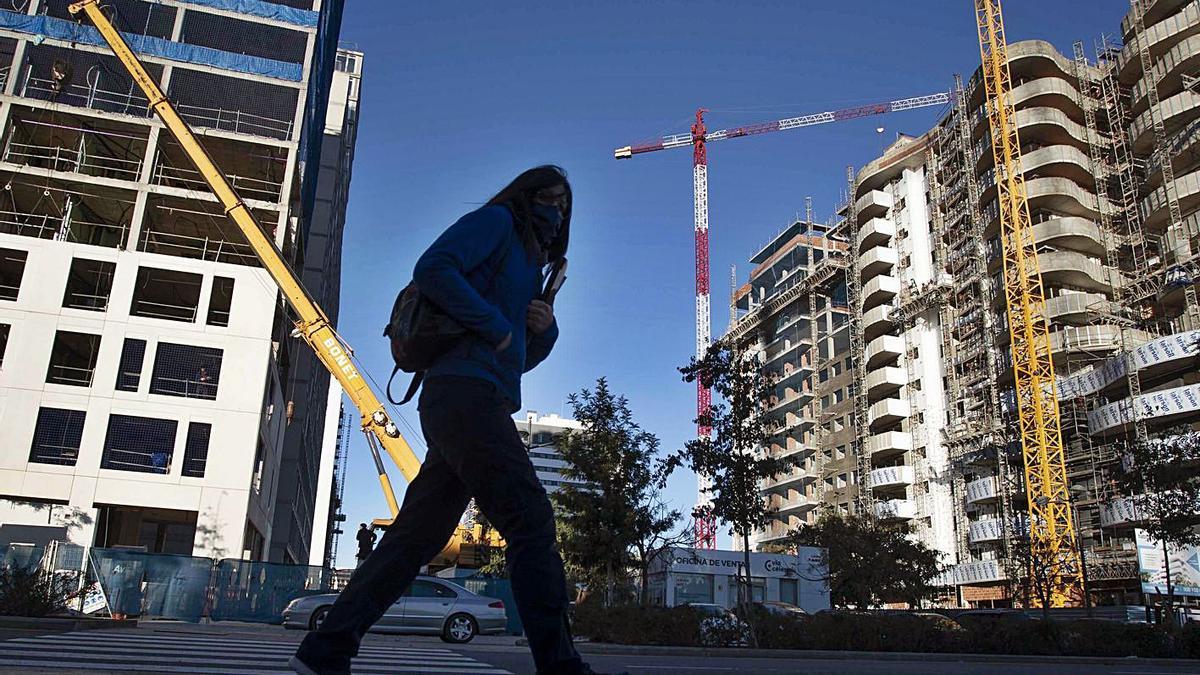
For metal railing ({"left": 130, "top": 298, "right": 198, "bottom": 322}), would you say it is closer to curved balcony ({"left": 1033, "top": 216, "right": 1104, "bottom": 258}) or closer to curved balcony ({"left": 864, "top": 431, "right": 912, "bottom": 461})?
curved balcony ({"left": 864, "top": 431, "right": 912, "bottom": 461})

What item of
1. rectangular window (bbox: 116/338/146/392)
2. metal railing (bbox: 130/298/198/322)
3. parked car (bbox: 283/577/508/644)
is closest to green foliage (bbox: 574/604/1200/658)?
parked car (bbox: 283/577/508/644)

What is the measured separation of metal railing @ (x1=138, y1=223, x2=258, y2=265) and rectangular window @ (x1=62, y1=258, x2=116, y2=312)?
2270 mm

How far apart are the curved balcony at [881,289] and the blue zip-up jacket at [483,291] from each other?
69586 millimetres

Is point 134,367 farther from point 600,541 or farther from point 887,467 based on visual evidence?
point 887,467

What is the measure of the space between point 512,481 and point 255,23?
4465cm

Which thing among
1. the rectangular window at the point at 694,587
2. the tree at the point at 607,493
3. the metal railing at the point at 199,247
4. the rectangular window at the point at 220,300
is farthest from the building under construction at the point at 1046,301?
the metal railing at the point at 199,247

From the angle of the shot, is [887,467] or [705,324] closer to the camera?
[887,467]

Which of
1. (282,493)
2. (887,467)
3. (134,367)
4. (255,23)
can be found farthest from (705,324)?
(134,367)

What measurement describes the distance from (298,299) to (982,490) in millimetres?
43007

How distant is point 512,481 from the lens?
2.83 metres

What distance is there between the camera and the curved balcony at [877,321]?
225ft

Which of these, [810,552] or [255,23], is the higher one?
[255,23]

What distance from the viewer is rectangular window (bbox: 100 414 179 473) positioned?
104ft

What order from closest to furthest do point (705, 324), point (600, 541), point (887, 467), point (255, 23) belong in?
1. point (600, 541)
2. point (255, 23)
3. point (887, 467)
4. point (705, 324)
